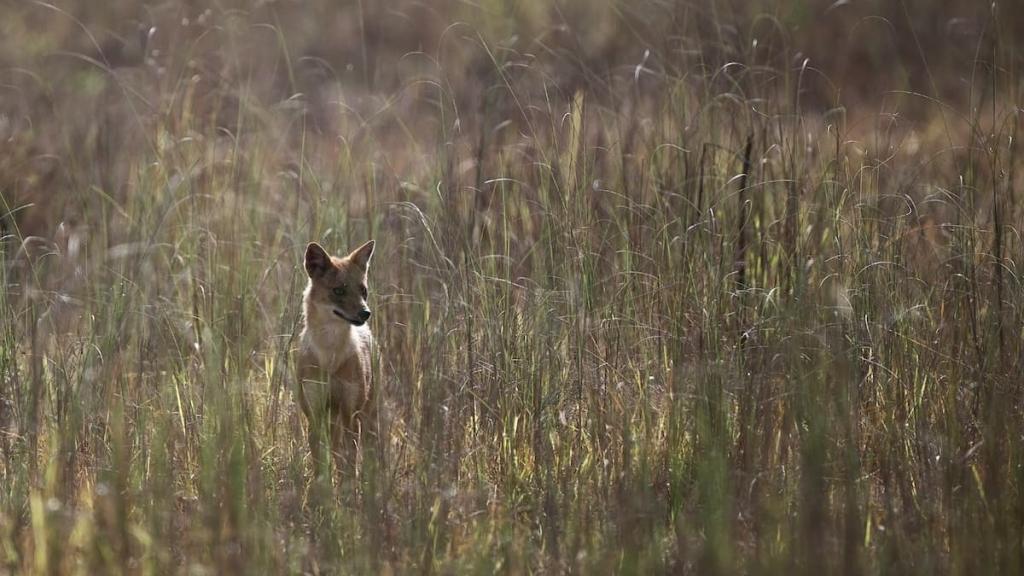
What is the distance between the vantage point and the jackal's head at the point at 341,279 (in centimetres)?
555

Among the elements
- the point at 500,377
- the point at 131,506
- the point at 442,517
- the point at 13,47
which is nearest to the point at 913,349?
the point at 500,377

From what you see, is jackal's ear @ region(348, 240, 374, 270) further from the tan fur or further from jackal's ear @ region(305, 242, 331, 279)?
jackal's ear @ region(305, 242, 331, 279)

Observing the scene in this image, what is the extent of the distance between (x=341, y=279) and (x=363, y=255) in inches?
5.7

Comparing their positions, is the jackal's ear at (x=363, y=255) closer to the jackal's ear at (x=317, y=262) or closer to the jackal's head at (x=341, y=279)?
the jackal's head at (x=341, y=279)

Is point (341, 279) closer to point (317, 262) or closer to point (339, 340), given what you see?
point (317, 262)

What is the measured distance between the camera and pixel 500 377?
4.96 m

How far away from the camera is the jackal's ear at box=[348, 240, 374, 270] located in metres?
5.57

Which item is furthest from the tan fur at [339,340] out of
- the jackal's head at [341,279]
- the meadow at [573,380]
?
the meadow at [573,380]

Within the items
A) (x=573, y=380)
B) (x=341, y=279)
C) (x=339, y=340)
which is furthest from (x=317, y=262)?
(x=573, y=380)

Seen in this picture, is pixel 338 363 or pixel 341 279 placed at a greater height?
pixel 341 279

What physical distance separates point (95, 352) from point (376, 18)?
9.59m

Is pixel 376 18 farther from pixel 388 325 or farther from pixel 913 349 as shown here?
pixel 913 349

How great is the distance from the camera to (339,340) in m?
5.66

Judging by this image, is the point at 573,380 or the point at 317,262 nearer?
the point at 573,380
